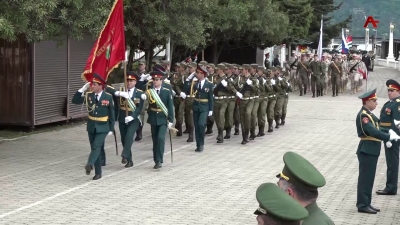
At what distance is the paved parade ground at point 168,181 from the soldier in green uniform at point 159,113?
0.37 m

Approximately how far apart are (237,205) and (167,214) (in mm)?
1207

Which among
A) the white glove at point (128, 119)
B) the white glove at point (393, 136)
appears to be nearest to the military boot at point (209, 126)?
the white glove at point (128, 119)

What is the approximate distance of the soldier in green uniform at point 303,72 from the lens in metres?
32.5

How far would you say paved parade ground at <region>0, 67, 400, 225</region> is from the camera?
Answer: 1022 centimetres

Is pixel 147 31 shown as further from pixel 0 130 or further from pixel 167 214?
pixel 167 214

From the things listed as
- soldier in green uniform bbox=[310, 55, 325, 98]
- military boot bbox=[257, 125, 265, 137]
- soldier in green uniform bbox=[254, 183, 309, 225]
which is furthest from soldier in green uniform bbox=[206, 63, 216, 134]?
soldier in green uniform bbox=[254, 183, 309, 225]

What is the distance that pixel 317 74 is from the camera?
32.0 meters

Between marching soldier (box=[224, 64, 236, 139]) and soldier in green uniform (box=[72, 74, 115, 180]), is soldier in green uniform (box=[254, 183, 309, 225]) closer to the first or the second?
soldier in green uniform (box=[72, 74, 115, 180])

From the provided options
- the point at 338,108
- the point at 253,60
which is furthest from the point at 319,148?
the point at 253,60

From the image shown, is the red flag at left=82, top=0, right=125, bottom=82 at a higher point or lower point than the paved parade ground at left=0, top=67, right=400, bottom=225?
higher

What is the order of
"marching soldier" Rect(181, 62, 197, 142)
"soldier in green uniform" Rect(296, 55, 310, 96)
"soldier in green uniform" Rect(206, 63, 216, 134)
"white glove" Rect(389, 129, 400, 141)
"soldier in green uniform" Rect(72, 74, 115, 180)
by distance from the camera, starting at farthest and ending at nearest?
"soldier in green uniform" Rect(296, 55, 310, 96) → "soldier in green uniform" Rect(206, 63, 216, 134) → "marching soldier" Rect(181, 62, 197, 142) → "soldier in green uniform" Rect(72, 74, 115, 180) → "white glove" Rect(389, 129, 400, 141)

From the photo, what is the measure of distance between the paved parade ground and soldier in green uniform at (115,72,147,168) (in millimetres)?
348

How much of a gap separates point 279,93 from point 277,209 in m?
17.0

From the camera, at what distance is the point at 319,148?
56.6ft
